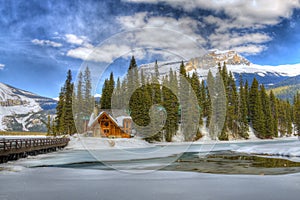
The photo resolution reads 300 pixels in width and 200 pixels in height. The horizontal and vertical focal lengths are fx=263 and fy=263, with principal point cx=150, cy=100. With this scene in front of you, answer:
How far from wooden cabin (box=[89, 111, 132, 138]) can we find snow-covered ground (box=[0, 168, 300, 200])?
3486 centimetres

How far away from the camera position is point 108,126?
46.5 metres

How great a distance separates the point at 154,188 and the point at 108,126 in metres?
38.3

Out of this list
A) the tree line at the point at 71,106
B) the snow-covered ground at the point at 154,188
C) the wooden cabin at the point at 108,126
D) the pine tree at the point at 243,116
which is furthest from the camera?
the pine tree at the point at 243,116

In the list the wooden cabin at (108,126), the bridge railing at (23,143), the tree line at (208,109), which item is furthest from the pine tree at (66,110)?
the bridge railing at (23,143)

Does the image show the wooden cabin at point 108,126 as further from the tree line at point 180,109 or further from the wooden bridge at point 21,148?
the wooden bridge at point 21,148

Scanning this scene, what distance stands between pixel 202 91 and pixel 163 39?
59.0 m

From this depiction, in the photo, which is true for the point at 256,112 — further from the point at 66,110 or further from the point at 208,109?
the point at 66,110

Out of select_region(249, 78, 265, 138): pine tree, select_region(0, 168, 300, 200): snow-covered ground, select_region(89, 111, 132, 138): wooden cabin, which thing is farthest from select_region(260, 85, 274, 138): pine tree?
select_region(0, 168, 300, 200): snow-covered ground

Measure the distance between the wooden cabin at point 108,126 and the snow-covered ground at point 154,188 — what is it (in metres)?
34.9

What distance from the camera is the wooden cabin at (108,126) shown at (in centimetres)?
4581

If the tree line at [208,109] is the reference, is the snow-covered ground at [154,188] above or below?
below

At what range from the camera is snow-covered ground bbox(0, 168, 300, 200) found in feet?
25.3

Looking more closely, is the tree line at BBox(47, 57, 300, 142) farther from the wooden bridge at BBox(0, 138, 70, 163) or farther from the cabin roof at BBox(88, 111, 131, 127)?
the wooden bridge at BBox(0, 138, 70, 163)

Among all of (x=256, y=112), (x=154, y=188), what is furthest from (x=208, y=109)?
(x=154, y=188)
